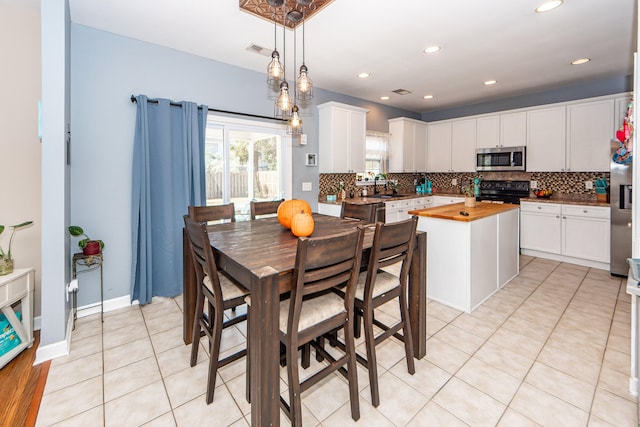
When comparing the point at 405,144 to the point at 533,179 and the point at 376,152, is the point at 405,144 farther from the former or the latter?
the point at 533,179

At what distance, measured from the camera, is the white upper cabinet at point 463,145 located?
5523 millimetres

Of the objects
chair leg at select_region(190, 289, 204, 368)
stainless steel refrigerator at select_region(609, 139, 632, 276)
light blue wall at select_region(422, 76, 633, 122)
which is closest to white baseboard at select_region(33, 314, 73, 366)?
chair leg at select_region(190, 289, 204, 368)

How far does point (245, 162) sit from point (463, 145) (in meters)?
4.11

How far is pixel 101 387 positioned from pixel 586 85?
21.8 feet

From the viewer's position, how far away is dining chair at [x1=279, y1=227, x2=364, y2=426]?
4.45ft

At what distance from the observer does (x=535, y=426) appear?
62.2 inches

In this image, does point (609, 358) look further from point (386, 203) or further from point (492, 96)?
point (492, 96)

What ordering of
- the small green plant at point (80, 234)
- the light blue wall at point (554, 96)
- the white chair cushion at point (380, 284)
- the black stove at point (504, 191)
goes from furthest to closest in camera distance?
1. the black stove at point (504, 191)
2. the light blue wall at point (554, 96)
3. the small green plant at point (80, 234)
4. the white chair cushion at point (380, 284)

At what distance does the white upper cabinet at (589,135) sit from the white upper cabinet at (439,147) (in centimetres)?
187

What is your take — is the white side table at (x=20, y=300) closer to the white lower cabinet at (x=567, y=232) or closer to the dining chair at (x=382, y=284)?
the dining chair at (x=382, y=284)

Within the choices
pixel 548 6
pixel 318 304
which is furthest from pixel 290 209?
pixel 548 6

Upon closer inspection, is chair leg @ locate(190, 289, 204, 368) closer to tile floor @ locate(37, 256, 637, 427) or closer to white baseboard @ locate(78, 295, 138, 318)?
tile floor @ locate(37, 256, 637, 427)

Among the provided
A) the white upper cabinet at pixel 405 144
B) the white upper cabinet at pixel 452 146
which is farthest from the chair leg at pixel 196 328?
the white upper cabinet at pixel 452 146

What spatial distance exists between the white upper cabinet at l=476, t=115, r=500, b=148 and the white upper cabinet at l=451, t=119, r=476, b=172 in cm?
9
